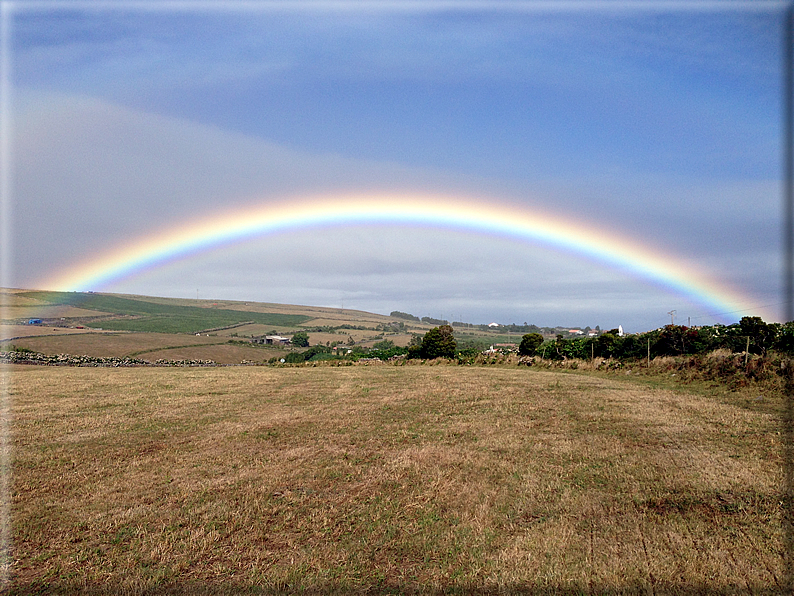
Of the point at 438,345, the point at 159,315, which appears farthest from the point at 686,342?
the point at 159,315

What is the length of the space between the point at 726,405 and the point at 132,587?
17.3 m

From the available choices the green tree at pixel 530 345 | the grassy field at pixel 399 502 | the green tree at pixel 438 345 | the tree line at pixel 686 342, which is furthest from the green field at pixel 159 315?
the grassy field at pixel 399 502

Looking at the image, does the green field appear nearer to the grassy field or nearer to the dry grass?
the dry grass

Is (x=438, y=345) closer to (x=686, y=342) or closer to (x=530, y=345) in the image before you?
(x=530, y=345)

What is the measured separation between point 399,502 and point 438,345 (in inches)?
1589

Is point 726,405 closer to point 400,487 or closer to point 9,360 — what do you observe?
point 400,487

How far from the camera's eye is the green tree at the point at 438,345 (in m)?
47.2

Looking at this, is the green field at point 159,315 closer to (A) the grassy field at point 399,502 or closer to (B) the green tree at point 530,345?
(B) the green tree at point 530,345

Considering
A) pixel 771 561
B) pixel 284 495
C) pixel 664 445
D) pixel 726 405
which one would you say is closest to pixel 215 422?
pixel 284 495

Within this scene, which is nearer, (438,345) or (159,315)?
(438,345)

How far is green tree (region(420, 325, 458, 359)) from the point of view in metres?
47.2

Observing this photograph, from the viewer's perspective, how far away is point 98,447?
36.7 ft

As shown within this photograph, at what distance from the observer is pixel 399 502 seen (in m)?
7.61

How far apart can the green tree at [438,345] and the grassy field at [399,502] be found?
32.0 metres
